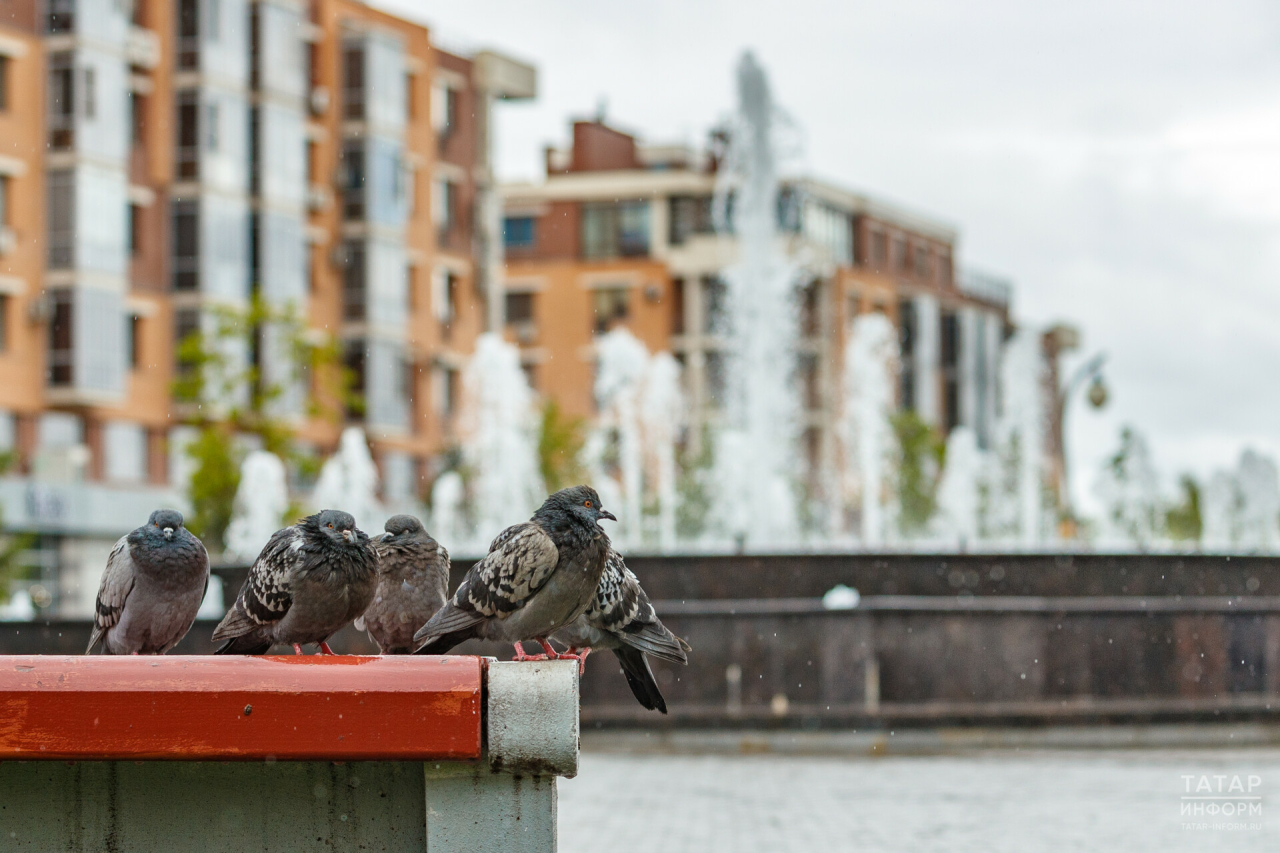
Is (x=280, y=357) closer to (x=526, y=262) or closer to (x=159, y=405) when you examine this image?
(x=159, y=405)

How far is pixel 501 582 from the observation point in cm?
443

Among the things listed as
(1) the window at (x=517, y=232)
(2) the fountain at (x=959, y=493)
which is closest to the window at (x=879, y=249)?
(2) the fountain at (x=959, y=493)

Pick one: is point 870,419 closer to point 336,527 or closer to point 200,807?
point 336,527

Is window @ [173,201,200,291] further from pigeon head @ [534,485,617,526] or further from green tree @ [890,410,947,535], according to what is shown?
pigeon head @ [534,485,617,526]

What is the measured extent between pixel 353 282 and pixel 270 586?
164 ft

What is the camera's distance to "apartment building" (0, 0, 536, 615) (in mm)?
42781

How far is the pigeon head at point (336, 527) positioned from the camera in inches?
172

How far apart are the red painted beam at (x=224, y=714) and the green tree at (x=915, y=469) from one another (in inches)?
2418

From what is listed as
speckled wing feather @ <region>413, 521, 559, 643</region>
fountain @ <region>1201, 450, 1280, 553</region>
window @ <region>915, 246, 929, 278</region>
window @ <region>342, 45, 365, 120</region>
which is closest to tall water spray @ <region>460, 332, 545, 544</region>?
window @ <region>342, 45, 365, 120</region>

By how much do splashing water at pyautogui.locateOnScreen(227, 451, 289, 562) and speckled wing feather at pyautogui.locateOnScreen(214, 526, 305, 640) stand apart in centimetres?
3698

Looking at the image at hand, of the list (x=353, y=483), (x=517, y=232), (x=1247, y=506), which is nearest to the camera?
(x=1247, y=506)

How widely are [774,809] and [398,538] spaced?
6435mm

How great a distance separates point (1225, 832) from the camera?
10000 millimetres

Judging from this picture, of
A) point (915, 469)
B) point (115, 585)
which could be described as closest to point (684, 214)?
point (915, 469)
